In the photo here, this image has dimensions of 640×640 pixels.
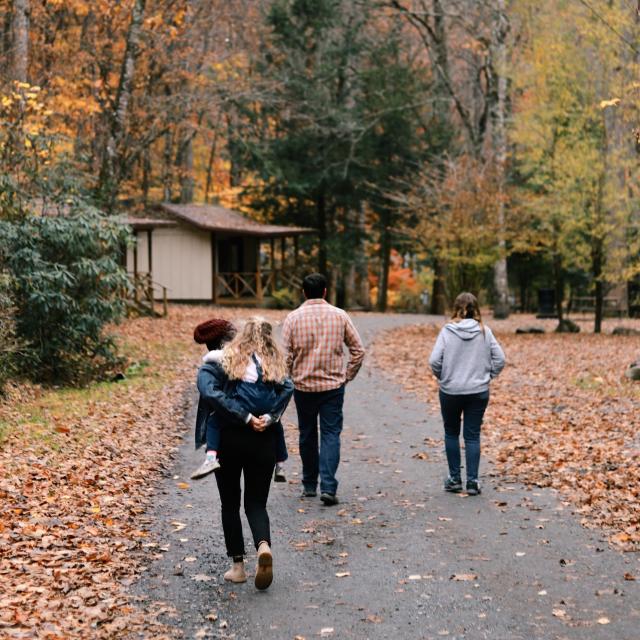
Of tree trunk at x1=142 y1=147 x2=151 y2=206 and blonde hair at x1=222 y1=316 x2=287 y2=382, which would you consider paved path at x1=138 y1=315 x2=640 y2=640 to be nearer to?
blonde hair at x1=222 y1=316 x2=287 y2=382

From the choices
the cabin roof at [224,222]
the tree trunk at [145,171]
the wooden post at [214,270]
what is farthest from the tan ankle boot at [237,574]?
the tree trunk at [145,171]

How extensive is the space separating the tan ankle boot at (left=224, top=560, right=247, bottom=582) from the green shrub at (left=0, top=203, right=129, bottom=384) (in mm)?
9639

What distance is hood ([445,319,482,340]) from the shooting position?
8539 millimetres

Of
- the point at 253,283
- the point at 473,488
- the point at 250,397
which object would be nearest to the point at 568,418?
the point at 473,488

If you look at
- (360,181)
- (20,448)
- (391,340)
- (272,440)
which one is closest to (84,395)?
(20,448)

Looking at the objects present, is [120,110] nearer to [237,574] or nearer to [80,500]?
[80,500]

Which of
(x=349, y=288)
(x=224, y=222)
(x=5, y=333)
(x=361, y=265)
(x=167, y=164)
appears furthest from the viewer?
(x=349, y=288)

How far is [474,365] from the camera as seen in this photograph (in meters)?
8.52

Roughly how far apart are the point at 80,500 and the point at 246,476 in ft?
8.80

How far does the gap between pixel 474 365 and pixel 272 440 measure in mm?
3005

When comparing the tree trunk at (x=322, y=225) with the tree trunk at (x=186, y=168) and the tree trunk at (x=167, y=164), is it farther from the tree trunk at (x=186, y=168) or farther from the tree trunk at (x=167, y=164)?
the tree trunk at (x=167, y=164)

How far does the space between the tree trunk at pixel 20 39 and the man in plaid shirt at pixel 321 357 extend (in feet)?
50.4

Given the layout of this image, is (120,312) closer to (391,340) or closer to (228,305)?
(391,340)

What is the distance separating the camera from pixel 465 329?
8570 millimetres
